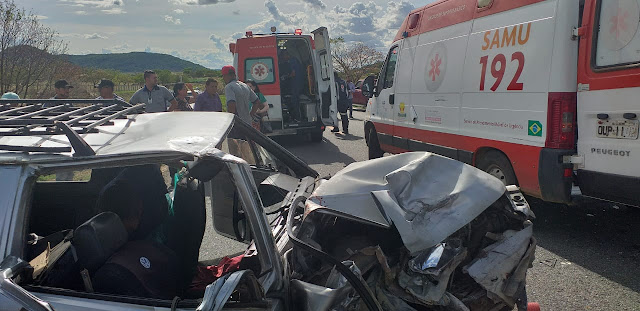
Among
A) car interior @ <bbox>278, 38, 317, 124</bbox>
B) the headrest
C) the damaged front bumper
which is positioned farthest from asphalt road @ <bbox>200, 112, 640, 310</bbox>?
car interior @ <bbox>278, 38, 317, 124</bbox>

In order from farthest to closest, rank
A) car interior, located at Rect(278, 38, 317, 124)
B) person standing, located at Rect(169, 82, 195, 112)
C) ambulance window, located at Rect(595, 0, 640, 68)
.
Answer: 1. car interior, located at Rect(278, 38, 317, 124)
2. person standing, located at Rect(169, 82, 195, 112)
3. ambulance window, located at Rect(595, 0, 640, 68)

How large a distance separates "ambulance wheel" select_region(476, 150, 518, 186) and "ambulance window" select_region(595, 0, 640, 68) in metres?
1.40

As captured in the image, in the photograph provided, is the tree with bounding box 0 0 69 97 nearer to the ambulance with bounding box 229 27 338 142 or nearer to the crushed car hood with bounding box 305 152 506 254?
the ambulance with bounding box 229 27 338 142

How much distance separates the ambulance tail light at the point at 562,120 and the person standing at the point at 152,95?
537 centimetres

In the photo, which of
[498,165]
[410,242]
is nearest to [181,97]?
[498,165]

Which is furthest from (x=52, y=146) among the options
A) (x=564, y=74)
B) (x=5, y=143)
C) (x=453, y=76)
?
(x=453, y=76)

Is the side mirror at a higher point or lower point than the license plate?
higher

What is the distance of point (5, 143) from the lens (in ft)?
6.50

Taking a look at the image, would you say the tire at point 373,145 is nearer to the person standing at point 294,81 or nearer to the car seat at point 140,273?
the person standing at point 294,81

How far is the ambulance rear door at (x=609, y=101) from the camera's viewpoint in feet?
12.0

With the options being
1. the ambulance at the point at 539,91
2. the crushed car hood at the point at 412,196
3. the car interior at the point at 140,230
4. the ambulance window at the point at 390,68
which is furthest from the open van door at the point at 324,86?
the crushed car hood at the point at 412,196

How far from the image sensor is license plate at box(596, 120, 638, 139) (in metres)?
3.69

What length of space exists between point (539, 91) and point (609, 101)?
0.64m

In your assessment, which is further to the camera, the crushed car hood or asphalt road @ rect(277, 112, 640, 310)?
asphalt road @ rect(277, 112, 640, 310)
